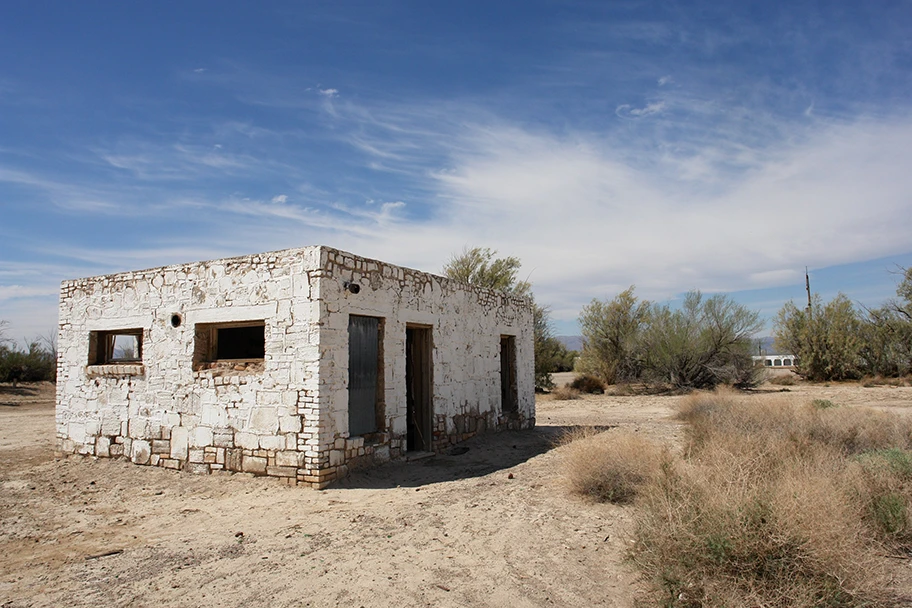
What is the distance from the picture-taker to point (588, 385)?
Result: 82.0 ft

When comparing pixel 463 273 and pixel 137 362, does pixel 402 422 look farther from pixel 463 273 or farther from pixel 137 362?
pixel 463 273

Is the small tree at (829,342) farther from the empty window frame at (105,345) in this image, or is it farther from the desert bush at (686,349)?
the empty window frame at (105,345)

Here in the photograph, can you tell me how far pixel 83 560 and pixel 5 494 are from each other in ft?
13.7

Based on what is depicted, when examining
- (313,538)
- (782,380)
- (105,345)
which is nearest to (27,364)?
(105,345)

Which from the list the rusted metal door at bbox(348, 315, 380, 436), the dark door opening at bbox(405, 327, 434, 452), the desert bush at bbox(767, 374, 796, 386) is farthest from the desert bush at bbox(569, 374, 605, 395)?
the rusted metal door at bbox(348, 315, 380, 436)

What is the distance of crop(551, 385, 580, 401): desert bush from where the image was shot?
22844 mm

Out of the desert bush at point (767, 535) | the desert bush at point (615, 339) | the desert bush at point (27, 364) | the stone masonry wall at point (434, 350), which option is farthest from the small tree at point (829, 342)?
the desert bush at point (27, 364)

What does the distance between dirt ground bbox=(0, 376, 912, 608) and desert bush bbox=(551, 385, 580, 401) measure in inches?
512

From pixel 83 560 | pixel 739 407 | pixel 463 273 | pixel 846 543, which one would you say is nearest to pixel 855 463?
pixel 846 543

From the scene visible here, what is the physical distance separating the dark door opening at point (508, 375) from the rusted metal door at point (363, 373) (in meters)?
5.02

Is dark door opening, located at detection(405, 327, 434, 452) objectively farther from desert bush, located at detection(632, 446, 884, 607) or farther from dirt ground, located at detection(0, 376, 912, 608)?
desert bush, located at detection(632, 446, 884, 607)

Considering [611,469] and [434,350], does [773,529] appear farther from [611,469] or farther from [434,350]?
[434,350]

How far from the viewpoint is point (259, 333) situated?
40.9 ft

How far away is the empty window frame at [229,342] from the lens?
9.10 m
